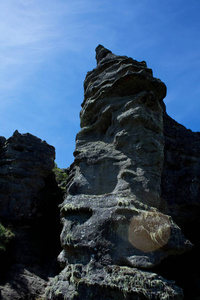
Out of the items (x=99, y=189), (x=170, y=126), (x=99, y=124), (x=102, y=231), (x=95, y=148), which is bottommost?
(x=102, y=231)

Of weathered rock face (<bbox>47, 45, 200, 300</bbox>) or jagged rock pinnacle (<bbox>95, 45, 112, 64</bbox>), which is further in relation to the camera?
jagged rock pinnacle (<bbox>95, 45, 112, 64</bbox>)

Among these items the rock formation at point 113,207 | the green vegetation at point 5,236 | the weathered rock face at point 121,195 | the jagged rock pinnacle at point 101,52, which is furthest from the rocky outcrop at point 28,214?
the jagged rock pinnacle at point 101,52

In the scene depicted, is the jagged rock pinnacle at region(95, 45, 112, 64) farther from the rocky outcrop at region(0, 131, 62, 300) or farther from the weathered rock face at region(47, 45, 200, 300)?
the rocky outcrop at region(0, 131, 62, 300)

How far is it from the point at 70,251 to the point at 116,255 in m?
1.31

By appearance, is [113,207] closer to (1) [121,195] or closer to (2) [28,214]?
(1) [121,195]

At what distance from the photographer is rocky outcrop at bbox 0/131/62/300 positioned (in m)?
9.73

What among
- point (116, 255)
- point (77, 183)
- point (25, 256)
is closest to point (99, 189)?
point (77, 183)

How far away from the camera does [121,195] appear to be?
7.36 meters

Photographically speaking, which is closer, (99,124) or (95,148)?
(95,148)

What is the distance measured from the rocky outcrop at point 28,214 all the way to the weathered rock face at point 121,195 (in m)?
3.47

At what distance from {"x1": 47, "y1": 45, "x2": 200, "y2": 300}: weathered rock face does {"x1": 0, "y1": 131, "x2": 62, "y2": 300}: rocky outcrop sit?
136 inches

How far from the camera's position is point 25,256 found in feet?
36.2

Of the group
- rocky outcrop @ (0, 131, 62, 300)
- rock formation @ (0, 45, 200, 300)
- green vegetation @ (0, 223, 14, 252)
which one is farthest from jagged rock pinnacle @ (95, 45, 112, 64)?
green vegetation @ (0, 223, 14, 252)

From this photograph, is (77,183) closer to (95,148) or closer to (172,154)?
(95,148)
